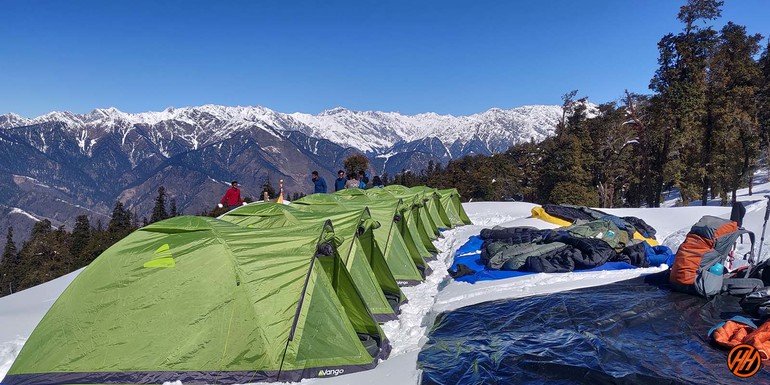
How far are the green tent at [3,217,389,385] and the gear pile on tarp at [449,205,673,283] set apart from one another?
213 inches

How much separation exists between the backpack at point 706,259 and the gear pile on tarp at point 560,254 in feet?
9.70

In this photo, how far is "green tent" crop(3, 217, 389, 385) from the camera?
557cm

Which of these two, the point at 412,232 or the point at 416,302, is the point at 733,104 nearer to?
the point at 412,232

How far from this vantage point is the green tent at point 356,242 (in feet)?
28.0

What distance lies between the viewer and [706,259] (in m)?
7.96

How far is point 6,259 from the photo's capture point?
76250 mm

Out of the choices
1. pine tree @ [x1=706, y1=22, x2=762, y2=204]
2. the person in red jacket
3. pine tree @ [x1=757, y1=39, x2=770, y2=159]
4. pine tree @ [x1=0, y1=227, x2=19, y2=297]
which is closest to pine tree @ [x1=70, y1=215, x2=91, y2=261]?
pine tree @ [x1=0, y1=227, x2=19, y2=297]

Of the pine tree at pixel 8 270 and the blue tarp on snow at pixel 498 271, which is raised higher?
the blue tarp on snow at pixel 498 271

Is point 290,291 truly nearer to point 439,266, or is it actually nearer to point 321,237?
point 321,237

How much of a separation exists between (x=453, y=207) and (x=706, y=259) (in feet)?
49.0

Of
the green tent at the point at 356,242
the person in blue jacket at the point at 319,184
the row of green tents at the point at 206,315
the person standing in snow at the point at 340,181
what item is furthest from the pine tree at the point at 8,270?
the row of green tents at the point at 206,315

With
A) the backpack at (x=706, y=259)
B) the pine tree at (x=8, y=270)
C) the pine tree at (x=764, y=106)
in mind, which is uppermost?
the pine tree at (x=764, y=106)

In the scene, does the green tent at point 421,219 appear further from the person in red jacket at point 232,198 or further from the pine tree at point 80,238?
the pine tree at point 80,238

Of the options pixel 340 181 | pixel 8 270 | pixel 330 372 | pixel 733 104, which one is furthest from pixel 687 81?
pixel 8 270
